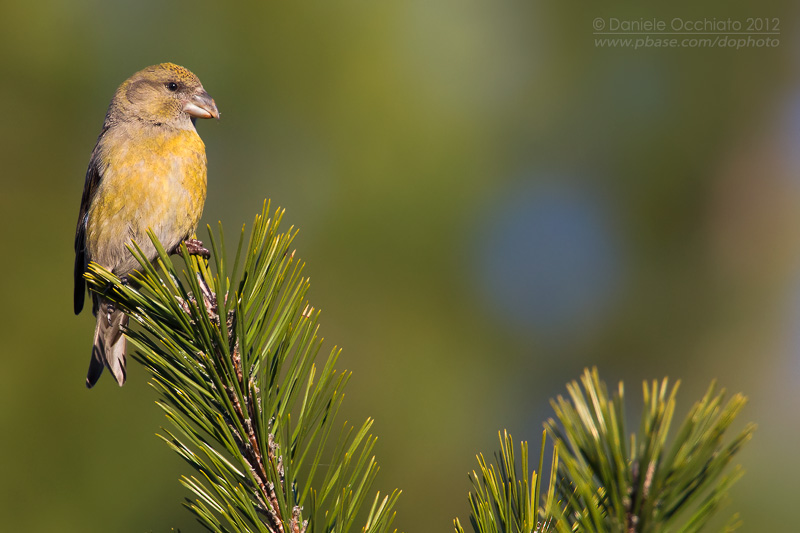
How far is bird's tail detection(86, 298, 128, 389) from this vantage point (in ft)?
9.04

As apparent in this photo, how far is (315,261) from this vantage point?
4.20 meters

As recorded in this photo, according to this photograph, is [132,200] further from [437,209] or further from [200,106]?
[437,209]

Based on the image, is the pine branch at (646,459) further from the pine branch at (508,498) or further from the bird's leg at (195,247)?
the bird's leg at (195,247)

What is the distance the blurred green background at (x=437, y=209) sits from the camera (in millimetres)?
3605

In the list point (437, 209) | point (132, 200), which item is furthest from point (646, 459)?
point (437, 209)

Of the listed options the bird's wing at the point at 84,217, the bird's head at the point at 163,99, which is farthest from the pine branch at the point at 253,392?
the bird's head at the point at 163,99

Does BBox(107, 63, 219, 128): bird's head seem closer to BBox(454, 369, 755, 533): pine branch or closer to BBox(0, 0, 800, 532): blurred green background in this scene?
BBox(0, 0, 800, 532): blurred green background

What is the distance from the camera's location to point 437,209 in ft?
14.6

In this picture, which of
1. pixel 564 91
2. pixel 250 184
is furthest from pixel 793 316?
pixel 250 184

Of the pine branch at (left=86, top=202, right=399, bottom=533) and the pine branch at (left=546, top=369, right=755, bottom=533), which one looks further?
the pine branch at (left=86, top=202, right=399, bottom=533)

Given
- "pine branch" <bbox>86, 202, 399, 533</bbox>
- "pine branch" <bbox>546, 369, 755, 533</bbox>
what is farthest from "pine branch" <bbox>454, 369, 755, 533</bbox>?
"pine branch" <bbox>86, 202, 399, 533</bbox>

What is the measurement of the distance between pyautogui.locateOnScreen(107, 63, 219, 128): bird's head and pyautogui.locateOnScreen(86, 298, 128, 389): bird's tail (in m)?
0.96

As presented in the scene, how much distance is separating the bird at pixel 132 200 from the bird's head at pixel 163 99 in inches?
0.5

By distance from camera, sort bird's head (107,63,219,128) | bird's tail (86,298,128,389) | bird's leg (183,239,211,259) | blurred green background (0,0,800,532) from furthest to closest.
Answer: blurred green background (0,0,800,532) → bird's head (107,63,219,128) → bird's leg (183,239,211,259) → bird's tail (86,298,128,389)
